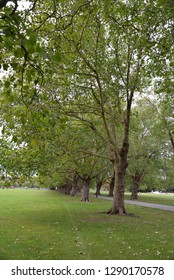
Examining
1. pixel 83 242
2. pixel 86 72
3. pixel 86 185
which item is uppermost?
pixel 86 72

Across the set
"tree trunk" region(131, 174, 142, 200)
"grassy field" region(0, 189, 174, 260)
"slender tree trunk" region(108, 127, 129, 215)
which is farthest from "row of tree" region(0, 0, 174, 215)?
"tree trunk" region(131, 174, 142, 200)

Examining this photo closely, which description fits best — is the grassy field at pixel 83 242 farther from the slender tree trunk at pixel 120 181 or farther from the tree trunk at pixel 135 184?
the tree trunk at pixel 135 184

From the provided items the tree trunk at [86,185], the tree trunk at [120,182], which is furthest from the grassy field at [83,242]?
the tree trunk at [86,185]

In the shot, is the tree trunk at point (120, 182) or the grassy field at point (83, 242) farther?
the tree trunk at point (120, 182)

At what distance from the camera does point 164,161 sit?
1683 inches

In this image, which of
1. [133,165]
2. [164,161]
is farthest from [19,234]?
[164,161]

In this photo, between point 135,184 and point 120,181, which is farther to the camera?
point 135,184

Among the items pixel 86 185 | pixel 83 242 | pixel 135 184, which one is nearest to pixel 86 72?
pixel 83 242

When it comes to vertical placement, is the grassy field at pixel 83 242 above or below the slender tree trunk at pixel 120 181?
below

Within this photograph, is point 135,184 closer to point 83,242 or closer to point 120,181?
point 120,181

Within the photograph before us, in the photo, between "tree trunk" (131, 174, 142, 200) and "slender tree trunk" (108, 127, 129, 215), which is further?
"tree trunk" (131, 174, 142, 200)

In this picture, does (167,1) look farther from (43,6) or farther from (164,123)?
(164,123)

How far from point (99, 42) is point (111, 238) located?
9.99 meters

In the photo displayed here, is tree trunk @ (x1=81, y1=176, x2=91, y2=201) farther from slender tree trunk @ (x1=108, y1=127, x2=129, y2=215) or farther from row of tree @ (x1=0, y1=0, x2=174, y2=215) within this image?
slender tree trunk @ (x1=108, y1=127, x2=129, y2=215)
